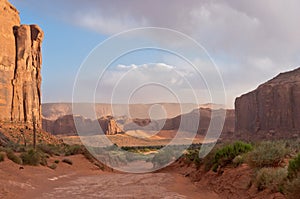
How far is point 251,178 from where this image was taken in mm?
11578

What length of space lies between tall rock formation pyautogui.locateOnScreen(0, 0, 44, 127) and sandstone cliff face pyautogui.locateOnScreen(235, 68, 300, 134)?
48.5 metres

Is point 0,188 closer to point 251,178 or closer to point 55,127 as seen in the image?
point 251,178

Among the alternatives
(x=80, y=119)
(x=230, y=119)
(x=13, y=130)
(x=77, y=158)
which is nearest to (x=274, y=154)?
(x=77, y=158)

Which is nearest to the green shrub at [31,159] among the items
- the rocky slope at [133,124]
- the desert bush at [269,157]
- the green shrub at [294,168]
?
the desert bush at [269,157]

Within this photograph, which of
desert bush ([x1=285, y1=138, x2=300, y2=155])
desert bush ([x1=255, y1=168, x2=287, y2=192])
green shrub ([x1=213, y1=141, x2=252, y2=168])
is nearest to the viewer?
desert bush ([x1=255, y1=168, x2=287, y2=192])

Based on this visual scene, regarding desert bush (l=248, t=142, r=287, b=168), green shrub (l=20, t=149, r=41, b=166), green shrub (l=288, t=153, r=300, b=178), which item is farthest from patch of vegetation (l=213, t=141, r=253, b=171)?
green shrub (l=20, t=149, r=41, b=166)

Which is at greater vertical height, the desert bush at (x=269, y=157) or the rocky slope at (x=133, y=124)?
the rocky slope at (x=133, y=124)

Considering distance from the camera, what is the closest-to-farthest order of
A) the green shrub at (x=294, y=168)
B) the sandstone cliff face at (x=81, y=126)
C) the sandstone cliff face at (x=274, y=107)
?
the green shrub at (x=294, y=168) < the sandstone cliff face at (x=274, y=107) < the sandstone cliff face at (x=81, y=126)

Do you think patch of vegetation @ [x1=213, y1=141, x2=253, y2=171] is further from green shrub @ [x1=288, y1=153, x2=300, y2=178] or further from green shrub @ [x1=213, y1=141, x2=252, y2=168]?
green shrub @ [x1=288, y1=153, x2=300, y2=178]

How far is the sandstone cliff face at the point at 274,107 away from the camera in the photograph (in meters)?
66.9

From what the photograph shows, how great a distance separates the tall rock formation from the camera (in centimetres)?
6359

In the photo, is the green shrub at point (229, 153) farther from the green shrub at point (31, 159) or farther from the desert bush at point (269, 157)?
the green shrub at point (31, 159)

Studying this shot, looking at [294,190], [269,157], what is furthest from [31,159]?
[294,190]

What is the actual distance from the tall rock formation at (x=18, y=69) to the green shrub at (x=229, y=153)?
5301 cm
